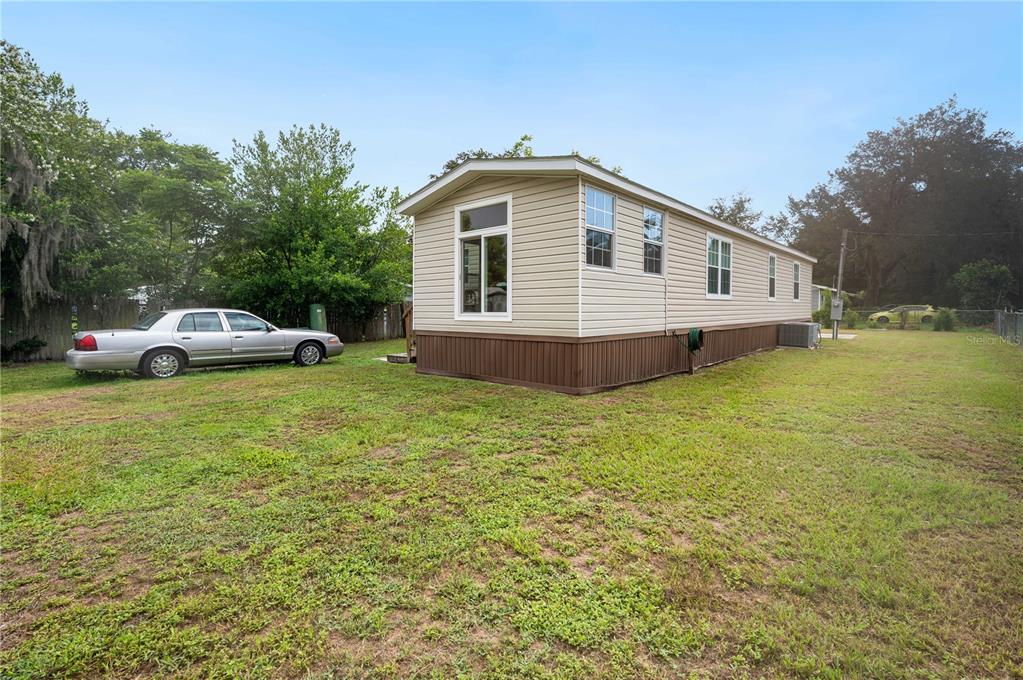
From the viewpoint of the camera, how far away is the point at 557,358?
21.5 ft

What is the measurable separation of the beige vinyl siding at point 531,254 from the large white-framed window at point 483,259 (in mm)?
104

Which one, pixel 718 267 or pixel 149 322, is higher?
pixel 718 267

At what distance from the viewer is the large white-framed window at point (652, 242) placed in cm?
775

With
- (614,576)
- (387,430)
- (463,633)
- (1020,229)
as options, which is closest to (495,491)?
(614,576)

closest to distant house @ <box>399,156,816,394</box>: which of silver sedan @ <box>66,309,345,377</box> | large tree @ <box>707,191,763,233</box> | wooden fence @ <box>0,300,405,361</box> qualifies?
silver sedan @ <box>66,309,345,377</box>

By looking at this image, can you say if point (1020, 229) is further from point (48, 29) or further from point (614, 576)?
point (48, 29)

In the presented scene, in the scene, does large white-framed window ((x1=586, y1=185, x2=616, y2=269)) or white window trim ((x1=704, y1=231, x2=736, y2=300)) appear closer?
large white-framed window ((x1=586, y1=185, x2=616, y2=269))

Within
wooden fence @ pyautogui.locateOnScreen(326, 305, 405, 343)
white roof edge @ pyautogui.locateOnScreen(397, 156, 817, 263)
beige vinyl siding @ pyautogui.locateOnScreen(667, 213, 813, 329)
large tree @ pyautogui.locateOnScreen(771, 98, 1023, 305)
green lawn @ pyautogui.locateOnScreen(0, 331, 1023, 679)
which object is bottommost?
green lawn @ pyautogui.locateOnScreen(0, 331, 1023, 679)

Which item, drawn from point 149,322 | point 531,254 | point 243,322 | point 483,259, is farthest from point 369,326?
→ point 531,254

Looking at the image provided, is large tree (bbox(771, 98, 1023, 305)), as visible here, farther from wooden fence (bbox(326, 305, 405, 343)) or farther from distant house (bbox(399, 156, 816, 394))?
wooden fence (bbox(326, 305, 405, 343))

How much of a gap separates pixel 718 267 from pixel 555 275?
18.9 ft

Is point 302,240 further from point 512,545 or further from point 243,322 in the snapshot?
point 512,545

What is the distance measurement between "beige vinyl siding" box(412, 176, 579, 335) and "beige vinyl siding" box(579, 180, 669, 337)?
9.5 inches

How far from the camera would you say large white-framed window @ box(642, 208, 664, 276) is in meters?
7.75
